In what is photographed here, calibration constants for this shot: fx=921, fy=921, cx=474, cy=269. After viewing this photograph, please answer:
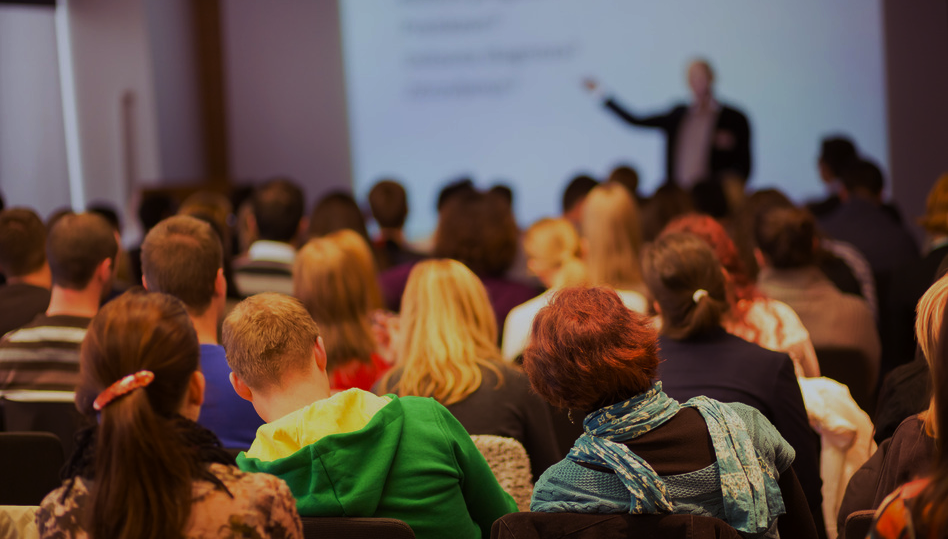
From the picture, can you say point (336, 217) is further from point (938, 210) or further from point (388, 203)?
point (938, 210)

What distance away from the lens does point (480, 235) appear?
4.10 meters

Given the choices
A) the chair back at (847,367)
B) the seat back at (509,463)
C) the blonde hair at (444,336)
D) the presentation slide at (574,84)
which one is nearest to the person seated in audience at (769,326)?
the chair back at (847,367)

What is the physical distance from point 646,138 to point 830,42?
170cm

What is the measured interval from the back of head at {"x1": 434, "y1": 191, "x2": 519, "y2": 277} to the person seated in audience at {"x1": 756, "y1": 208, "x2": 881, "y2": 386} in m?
1.15

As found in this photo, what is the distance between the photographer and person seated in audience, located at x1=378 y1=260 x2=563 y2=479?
245 cm

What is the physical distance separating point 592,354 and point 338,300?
1.55 metres

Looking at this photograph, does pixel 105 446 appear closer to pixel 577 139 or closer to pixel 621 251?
pixel 621 251

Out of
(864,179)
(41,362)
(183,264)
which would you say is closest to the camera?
(183,264)

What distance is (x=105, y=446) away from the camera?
58.4 inches

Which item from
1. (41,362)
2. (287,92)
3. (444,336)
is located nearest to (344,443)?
(444,336)

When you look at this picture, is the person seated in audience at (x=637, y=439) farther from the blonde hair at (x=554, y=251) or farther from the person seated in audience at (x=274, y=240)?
the person seated in audience at (x=274, y=240)

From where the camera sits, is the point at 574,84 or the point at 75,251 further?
the point at 574,84

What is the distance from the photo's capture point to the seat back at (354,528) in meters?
1.71

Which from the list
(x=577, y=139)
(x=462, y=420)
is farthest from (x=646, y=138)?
(x=462, y=420)
